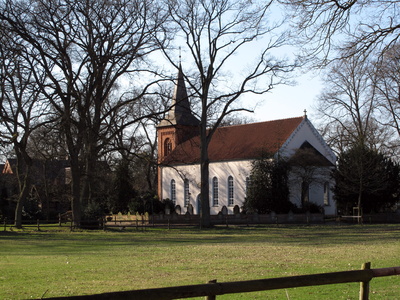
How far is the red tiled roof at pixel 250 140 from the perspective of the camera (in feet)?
194

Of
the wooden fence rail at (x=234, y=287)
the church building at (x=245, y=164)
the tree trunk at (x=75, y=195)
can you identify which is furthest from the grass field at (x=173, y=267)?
the church building at (x=245, y=164)

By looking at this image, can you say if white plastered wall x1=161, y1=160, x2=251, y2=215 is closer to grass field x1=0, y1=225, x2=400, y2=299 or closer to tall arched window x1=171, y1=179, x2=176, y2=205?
tall arched window x1=171, y1=179, x2=176, y2=205

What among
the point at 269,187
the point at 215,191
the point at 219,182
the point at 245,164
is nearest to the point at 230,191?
the point at 219,182

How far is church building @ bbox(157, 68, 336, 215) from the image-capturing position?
5675 centimetres

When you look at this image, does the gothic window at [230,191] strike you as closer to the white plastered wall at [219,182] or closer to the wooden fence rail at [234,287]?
the white plastered wall at [219,182]

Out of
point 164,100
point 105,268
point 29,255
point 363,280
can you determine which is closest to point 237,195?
point 164,100

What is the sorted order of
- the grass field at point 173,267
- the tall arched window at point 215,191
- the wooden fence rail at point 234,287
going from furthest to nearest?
the tall arched window at point 215,191, the grass field at point 173,267, the wooden fence rail at point 234,287

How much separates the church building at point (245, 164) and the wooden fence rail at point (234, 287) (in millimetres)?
47089

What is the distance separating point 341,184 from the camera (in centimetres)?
5153

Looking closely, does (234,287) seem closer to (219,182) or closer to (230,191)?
(230,191)

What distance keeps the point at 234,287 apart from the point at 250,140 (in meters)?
57.3

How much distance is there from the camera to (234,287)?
6.22 m

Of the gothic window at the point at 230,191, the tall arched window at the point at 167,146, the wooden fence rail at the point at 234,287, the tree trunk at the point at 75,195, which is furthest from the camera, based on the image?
the tall arched window at the point at 167,146

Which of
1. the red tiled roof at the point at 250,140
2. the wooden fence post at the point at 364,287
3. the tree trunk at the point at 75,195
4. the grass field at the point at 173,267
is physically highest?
the red tiled roof at the point at 250,140
